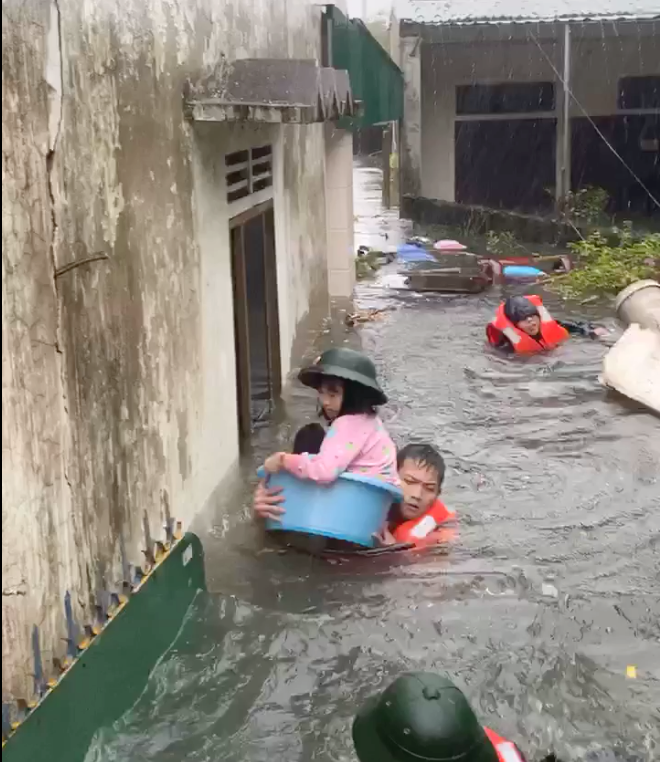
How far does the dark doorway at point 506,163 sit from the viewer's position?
68.6 ft

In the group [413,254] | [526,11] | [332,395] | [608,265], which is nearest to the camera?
[332,395]

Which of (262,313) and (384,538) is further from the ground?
(262,313)

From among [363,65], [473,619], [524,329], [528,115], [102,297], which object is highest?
[363,65]

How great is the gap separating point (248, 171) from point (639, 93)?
14837 millimetres

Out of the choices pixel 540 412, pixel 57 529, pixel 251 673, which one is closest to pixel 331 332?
pixel 540 412

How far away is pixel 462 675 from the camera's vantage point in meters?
4.64

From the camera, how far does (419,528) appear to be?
5.91 m

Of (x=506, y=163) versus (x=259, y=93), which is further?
(x=506, y=163)

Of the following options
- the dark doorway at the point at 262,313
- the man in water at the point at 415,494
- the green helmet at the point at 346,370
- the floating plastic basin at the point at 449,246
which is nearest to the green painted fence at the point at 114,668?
the man in water at the point at 415,494

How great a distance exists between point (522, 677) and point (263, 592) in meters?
1.55

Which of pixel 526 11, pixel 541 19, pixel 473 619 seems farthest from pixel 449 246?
pixel 473 619

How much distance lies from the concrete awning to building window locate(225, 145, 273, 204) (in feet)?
3.77

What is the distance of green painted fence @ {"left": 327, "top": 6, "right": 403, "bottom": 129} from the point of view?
1158 cm

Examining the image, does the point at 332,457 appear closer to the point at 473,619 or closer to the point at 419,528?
the point at 419,528
